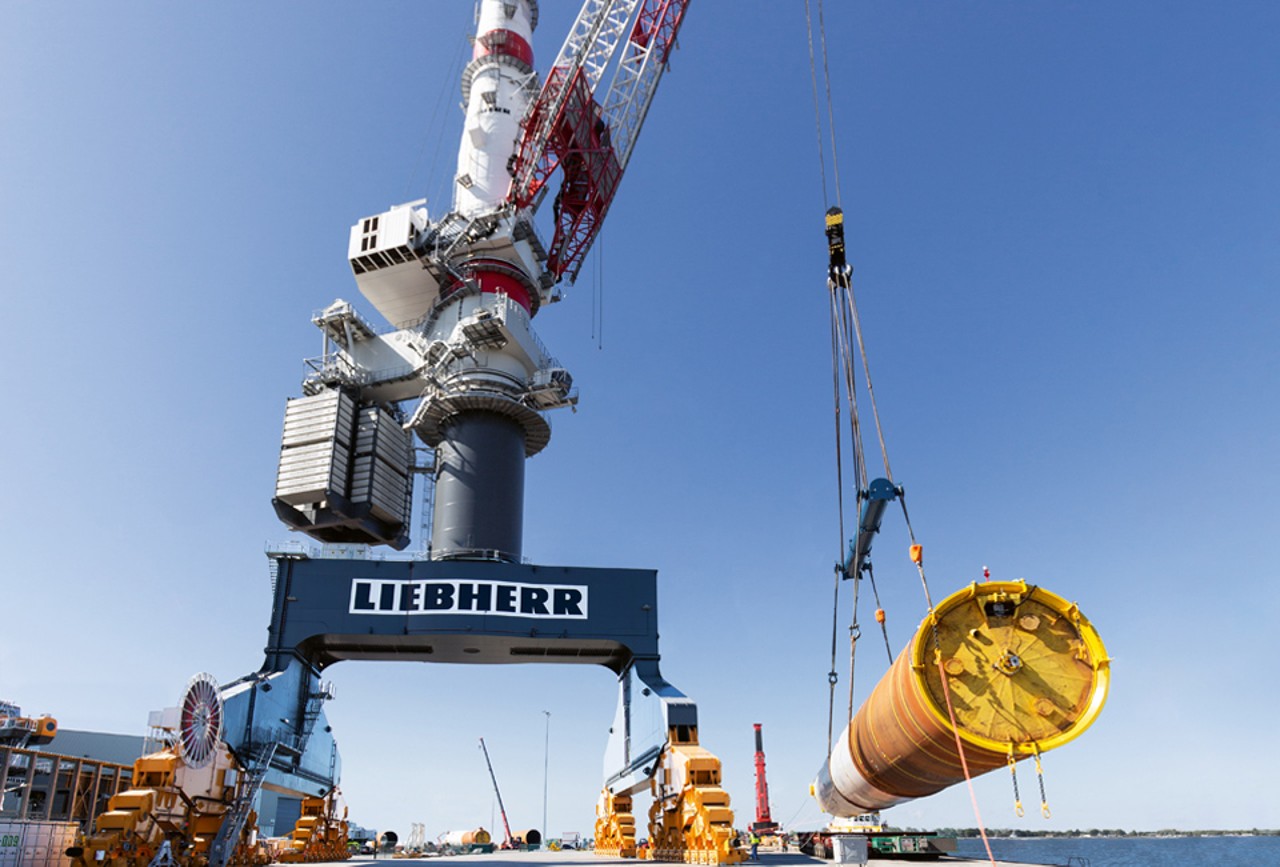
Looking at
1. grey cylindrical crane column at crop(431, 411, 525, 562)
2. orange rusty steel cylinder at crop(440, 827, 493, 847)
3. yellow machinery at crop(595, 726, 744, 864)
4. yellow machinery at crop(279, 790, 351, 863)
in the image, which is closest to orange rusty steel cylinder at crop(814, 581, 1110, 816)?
yellow machinery at crop(595, 726, 744, 864)

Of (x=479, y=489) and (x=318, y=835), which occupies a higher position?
(x=479, y=489)

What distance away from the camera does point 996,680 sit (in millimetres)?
12617

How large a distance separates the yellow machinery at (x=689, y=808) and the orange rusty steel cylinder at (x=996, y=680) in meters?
15.7

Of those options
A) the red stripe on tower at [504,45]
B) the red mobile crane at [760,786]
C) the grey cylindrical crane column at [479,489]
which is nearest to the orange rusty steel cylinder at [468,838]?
the red mobile crane at [760,786]

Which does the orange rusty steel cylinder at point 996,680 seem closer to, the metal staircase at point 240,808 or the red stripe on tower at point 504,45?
the metal staircase at point 240,808

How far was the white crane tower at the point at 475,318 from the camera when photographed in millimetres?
44219

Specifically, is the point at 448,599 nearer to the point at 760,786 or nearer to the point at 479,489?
the point at 479,489

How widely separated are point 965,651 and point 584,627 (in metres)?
26.9

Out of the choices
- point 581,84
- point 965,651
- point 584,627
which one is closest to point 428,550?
point 584,627

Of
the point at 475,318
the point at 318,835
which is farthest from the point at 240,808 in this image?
the point at 475,318

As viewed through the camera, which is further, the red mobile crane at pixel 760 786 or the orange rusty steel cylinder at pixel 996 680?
the red mobile crane at pixel 760 786

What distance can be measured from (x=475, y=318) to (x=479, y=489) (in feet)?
31.0

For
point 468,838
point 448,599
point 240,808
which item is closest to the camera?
point 240,808

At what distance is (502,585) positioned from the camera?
124 feet
